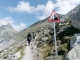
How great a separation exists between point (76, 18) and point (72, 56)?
34.2 ft

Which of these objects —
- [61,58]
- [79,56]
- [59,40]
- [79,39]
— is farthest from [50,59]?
[59,40]

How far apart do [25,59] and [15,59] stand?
2.68 m

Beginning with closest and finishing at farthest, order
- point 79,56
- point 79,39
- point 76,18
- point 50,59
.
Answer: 1. point 79,56
2. point 79,39
3. point 50,59
4. point 76,18

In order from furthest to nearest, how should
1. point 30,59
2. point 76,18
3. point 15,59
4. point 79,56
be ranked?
point 15,59 → point 30,59 → point 76,18 → point 79,56

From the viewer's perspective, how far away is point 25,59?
3334 centimetres

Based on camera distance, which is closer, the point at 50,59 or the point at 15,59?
the point at 50,59

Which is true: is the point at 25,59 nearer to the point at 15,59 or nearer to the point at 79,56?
the point at 15,59

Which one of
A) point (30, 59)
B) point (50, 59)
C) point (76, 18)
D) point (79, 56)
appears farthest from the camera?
point (30, 59)

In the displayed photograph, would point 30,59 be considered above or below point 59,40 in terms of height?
below

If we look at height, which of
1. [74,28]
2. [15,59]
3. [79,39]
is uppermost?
[74,28]

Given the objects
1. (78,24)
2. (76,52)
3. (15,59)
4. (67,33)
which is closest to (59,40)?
(67,33)

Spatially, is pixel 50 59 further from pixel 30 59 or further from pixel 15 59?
pixel 15 59

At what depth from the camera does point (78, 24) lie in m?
30.8

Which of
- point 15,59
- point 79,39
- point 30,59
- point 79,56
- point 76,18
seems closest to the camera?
point 79,56
